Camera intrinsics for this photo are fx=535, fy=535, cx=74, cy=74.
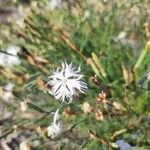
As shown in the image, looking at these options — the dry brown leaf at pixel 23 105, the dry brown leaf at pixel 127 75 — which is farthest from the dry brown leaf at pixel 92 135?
the dry brown leaf at pixel 23 105

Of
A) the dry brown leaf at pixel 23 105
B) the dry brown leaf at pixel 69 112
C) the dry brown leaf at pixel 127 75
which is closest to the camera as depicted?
the dry brown leaf at pixel 127 75

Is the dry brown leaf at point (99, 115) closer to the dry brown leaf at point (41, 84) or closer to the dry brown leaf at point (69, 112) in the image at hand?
the dry brown leaf at point (69, 112)

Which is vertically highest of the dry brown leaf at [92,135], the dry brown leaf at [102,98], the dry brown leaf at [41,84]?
the dry brown leaf at [41,84]

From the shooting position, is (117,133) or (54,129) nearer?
(117,133)

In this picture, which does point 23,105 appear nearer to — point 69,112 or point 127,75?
point 69,112

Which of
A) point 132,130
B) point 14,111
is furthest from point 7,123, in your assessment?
point 132,130

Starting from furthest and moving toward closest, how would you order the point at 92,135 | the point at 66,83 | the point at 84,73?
1. the point at 84,73
2. the point at 66,83
3. the point at 92,135

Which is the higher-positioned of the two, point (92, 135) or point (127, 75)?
point (127, 75)

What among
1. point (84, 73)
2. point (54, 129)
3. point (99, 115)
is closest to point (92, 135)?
point (99, 115)

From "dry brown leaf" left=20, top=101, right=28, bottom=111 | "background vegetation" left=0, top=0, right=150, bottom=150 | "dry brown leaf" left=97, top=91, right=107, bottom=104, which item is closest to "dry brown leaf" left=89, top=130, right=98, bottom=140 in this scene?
"background vegetation" left=0, top=0, right=150, bottom=150

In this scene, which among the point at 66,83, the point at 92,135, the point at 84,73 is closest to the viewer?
the point at 92,135
